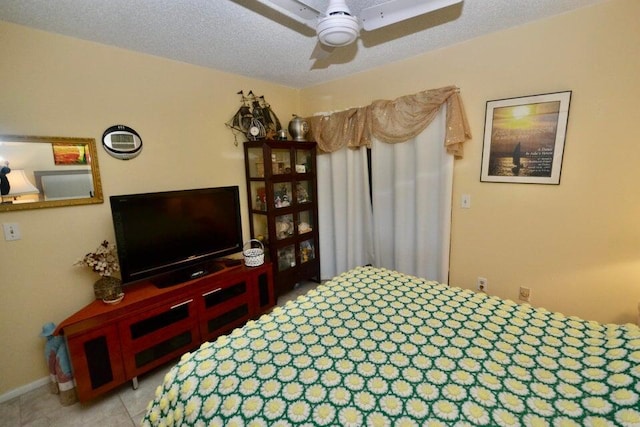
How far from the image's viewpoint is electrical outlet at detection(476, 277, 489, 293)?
A: 7.93 ft

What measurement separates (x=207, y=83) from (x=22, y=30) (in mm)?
1188

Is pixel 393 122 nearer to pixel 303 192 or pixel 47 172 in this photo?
pixel 303 192

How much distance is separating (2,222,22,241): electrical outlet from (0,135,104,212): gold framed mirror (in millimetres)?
100

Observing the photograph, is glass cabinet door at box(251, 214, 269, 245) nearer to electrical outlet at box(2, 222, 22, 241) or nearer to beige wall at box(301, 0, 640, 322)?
electrical outlet at box(2, 222, 22, 241)

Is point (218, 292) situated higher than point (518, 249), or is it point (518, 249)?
point (518, 249)

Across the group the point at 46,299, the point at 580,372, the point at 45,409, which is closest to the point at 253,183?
the point at 46,299

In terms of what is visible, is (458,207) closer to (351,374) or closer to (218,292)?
(351,374)

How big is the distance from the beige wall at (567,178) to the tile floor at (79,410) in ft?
8.78

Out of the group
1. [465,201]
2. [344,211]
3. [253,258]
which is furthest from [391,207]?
[253,258]

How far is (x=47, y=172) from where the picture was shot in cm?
183

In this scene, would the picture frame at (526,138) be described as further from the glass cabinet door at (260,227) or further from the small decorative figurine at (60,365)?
the small decorative figurine at (60,365)

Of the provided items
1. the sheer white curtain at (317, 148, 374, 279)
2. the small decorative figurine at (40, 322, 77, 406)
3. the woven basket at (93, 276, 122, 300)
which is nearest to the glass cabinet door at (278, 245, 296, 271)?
the sheer white curtain at (317, 148, 374, 279)

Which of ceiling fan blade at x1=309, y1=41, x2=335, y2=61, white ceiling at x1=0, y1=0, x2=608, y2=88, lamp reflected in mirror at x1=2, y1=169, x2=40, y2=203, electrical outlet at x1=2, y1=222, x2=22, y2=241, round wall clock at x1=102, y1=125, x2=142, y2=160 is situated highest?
white ceiling at x1=0, y1=0, x2=608, y2=88

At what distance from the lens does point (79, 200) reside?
6.42 ft
